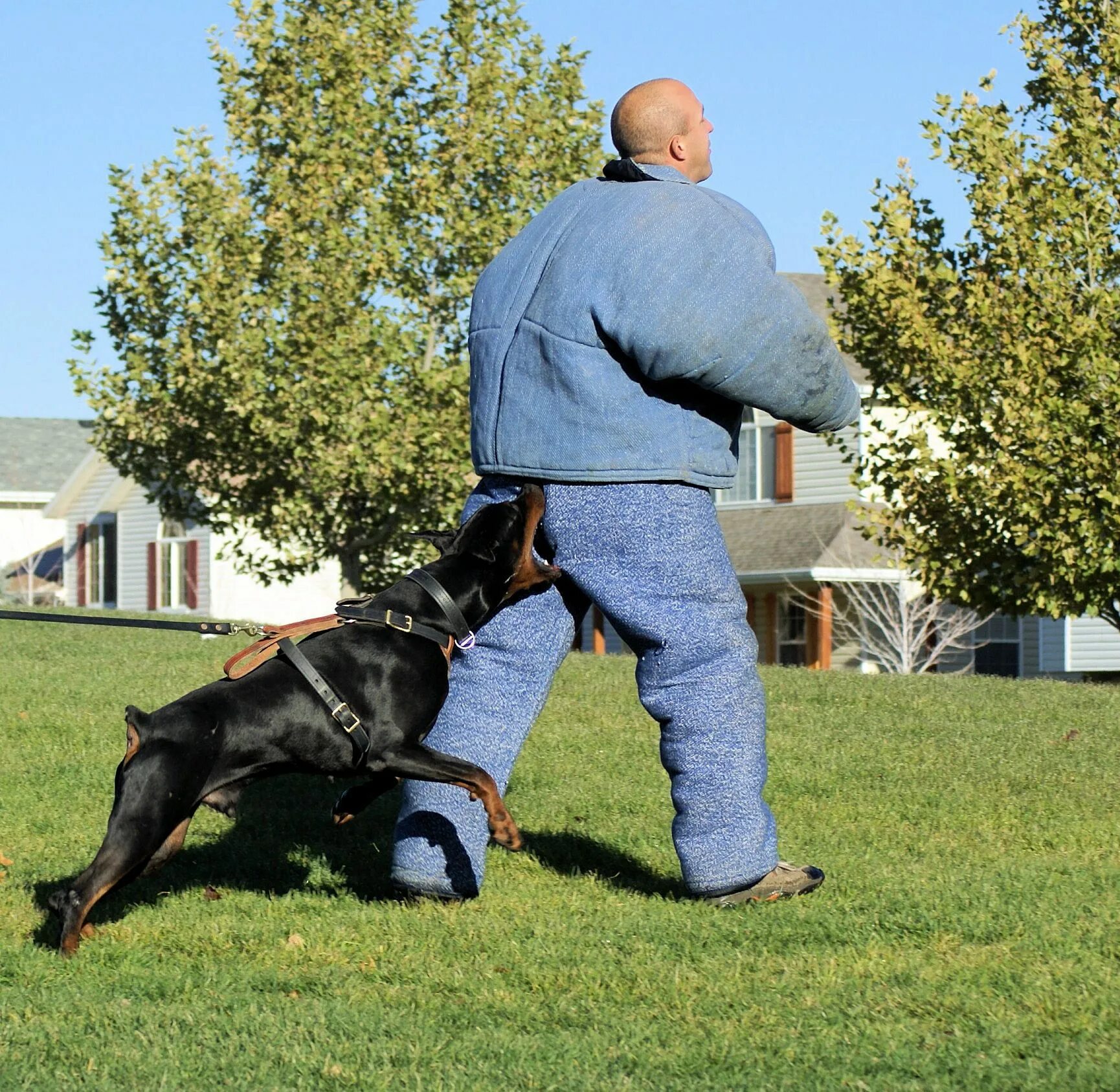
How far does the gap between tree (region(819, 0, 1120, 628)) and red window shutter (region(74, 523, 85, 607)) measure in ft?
88.9

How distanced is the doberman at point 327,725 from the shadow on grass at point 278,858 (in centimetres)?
47

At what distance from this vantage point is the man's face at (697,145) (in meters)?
5.25

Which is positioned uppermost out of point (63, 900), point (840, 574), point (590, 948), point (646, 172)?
point (646, 172)

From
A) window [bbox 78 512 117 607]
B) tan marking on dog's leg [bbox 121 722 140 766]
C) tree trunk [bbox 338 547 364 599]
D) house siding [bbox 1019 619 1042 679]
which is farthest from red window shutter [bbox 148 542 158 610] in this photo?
tan marking on dog's leg [bbox 121 722 140 766]

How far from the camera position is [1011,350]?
15.2 metres

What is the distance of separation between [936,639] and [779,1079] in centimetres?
2452

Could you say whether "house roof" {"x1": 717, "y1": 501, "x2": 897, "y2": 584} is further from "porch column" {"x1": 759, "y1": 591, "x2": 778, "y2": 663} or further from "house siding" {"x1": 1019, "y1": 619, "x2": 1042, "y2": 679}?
"house siding" {"x1": 1019, "y1": 619, "x2": 1042, "y2": 679}

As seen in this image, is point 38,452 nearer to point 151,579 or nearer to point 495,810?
point 151,579

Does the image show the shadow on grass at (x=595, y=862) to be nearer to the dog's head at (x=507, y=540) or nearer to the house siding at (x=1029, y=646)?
the dog's head at (x=507, y=540)

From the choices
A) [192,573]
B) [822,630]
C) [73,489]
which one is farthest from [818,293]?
[73,489]

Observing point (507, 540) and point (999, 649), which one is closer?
point (507, 540)

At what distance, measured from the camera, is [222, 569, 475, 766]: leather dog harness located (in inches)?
194

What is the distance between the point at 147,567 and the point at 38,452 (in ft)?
45.7

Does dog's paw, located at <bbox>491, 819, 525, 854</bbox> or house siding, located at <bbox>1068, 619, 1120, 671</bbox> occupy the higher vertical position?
dog's paw, located at <bbox>491, 819, 525, 854</bbox>
